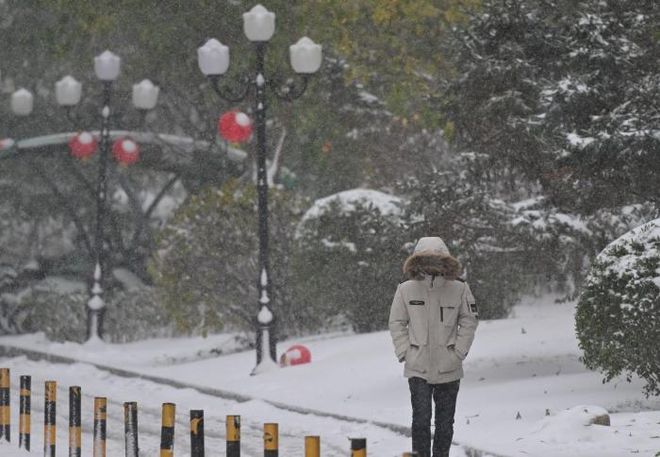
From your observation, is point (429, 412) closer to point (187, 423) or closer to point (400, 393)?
point (187, 423)

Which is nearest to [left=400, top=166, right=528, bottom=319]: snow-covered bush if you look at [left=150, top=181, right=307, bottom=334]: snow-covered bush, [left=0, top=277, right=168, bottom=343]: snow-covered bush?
[left=150, top=181, right=307, bottom=334]: snow-covered bush

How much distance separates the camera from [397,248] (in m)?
21.9

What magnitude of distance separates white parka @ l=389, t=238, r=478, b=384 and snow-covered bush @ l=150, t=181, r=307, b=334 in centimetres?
1541

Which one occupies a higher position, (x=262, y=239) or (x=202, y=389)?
(x=262, y=239)

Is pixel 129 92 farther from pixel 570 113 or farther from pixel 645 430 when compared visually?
pixel 645 430

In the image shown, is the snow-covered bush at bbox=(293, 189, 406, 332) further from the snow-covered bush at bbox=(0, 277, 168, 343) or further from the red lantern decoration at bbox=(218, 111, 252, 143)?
the snow-covered bush at bbox=(0, 277, 168, 343)

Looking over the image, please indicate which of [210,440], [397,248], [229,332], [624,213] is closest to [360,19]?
[229,332]

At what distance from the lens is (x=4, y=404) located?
12805mm

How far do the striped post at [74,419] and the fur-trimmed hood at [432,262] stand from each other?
2.48 m

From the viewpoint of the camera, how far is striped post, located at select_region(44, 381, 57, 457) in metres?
11.2

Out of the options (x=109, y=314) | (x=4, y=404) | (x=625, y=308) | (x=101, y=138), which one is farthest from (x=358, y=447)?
(x=109, y=314)

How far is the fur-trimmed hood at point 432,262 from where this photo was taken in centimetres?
1016

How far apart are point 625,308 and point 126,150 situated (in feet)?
66.6

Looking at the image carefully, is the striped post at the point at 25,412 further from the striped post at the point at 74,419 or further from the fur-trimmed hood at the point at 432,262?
the fur-trimmed hood at the point at 432,262
